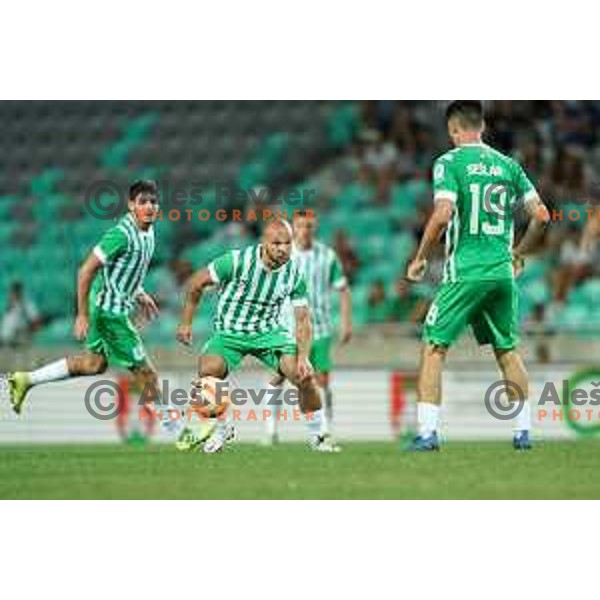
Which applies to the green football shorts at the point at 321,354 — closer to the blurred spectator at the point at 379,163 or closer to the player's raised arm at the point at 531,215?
the player's raised arm at the point at 531,215

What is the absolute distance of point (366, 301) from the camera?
1756 cm

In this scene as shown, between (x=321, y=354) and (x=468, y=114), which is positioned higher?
(x=468, y=114)

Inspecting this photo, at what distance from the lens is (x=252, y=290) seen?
34.6 feet

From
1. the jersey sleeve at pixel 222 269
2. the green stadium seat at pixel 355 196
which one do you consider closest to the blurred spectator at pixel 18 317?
the green stadium seat at pixel 355 196

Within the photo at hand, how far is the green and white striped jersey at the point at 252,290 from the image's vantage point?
10.5 meters

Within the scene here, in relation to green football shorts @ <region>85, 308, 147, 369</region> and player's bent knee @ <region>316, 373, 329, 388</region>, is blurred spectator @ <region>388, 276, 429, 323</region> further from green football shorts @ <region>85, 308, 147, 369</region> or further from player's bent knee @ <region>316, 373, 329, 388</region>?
green football shorts @ <region>85, 308, 147, 369</region>

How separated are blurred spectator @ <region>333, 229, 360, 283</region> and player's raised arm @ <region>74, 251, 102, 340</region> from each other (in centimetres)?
689

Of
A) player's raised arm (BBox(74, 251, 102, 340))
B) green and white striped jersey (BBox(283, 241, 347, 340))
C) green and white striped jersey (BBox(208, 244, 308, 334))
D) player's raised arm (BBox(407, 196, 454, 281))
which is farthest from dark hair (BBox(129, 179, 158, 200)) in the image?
player's raised arm (BBox(407, 196, 454, 281))

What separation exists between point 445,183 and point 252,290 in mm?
1451

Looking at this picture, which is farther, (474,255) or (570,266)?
(570,266)

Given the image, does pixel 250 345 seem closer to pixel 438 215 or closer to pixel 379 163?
pixel 438 215

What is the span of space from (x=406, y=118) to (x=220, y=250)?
8.42 feet

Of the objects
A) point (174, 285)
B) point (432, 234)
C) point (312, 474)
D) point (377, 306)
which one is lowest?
point (312, 474)

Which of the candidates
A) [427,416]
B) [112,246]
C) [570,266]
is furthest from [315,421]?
[570,266]
